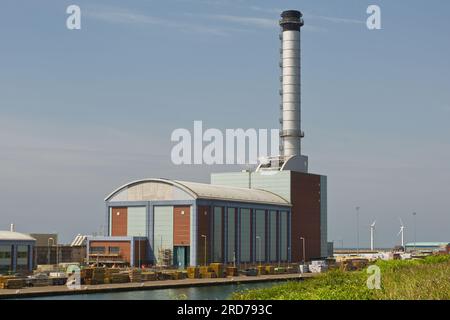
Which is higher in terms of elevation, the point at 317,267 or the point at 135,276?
the point at 135,276

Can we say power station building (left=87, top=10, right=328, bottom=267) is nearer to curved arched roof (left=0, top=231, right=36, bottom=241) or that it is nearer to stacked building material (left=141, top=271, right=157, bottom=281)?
curved arched roof (left=0, top=231, right=36, bottom=241)

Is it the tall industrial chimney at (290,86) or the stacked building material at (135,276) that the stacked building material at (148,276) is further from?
the tall industrial chimney at (290,86)

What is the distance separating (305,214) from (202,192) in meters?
31.5

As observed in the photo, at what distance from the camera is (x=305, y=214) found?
5733 inches

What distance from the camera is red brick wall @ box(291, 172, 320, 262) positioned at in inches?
5605

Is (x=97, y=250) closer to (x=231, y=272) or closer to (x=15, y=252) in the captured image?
(x=15, y=252)

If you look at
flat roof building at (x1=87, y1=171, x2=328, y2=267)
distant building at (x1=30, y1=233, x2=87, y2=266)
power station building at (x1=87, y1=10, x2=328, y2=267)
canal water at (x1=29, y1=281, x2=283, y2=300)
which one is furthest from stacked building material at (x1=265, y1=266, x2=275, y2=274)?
distant building at (x1=30, y1=233, x2=87, y2=266)

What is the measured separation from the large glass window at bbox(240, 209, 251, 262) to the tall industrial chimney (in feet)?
61.3

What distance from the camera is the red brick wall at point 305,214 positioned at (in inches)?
5605

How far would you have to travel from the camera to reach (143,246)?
12188cm

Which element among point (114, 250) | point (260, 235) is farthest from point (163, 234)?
point (260, 235)

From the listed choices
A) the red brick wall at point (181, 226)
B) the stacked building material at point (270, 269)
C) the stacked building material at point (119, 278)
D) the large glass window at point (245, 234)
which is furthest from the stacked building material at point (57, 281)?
the large glass window at point (245, 234)
